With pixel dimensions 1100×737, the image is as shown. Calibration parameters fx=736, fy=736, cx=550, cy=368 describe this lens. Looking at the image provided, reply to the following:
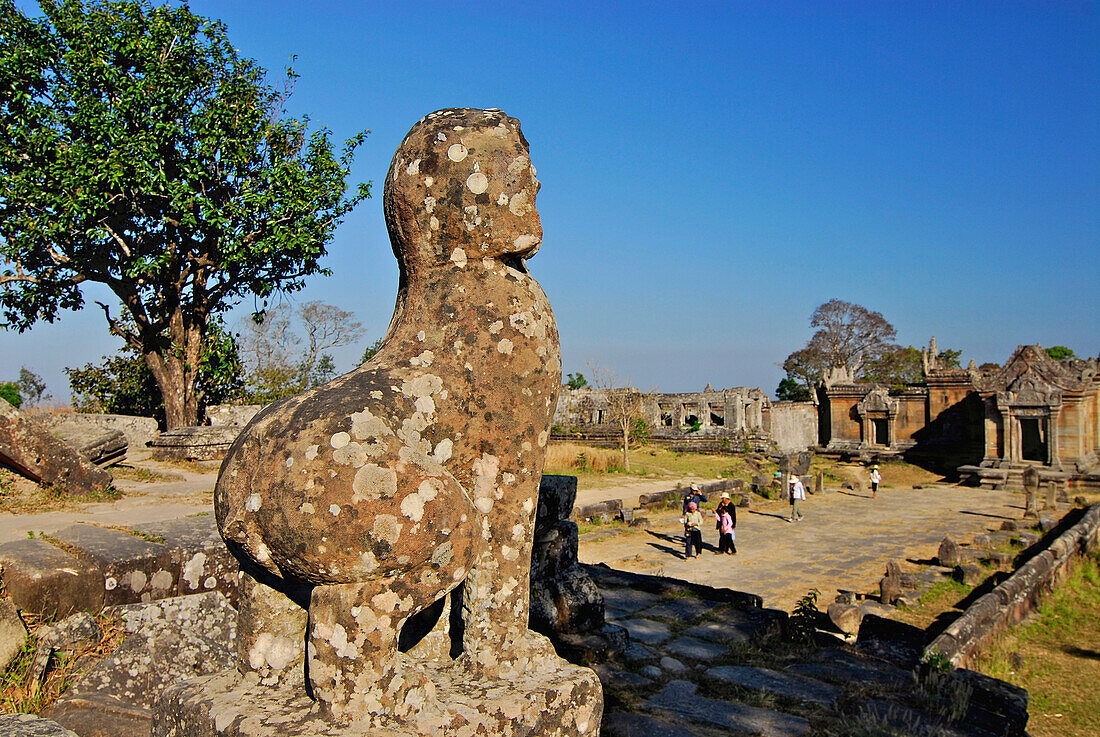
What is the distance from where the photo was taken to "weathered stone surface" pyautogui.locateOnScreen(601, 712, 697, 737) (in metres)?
3.19

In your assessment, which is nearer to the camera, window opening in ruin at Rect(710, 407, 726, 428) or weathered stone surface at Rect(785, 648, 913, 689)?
weathered stone surface at Rect(785, 648, 913, 689)

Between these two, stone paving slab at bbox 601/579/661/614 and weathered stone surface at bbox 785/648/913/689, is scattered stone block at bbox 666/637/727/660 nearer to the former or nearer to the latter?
weathered stone surface at bbox 785/648/913/689

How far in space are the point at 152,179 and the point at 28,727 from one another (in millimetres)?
14431

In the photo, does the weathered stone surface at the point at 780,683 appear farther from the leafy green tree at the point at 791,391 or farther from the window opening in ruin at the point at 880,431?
the leafy green tree at the point at 791,391

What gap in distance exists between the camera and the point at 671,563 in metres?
11.7

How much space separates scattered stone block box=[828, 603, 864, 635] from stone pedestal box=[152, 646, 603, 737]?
6.64m

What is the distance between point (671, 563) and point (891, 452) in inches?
867

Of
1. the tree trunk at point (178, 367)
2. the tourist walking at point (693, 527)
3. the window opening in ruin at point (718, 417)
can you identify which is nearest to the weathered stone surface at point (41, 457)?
the tourist walking at point (693, 527)

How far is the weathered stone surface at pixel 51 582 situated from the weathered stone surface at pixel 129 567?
0.14 feet

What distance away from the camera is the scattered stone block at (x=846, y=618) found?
799 cm

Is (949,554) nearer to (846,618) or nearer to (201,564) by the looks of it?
(846,618)

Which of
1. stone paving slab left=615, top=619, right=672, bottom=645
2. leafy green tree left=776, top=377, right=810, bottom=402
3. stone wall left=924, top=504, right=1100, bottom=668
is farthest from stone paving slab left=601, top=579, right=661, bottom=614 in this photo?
leafy green tree left=776, top=377, right=810, bottom=402

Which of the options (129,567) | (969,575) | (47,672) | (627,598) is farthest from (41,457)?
(969,575)

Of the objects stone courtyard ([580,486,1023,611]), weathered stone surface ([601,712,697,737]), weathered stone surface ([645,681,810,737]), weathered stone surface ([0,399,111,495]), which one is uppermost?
weathered stone surface ([0,399,111,495])
